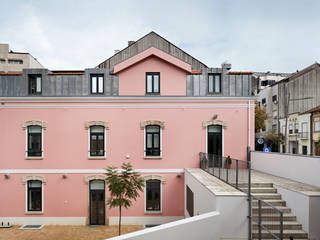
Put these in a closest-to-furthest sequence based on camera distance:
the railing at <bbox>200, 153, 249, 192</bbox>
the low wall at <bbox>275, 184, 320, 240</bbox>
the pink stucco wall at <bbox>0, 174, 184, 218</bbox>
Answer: the low wall at <bbox>275, 184, 320, 240</bbox> < the railing at <bbox>200, 153, 249, 192</bbox> < the pink stucco wall at <bbox>0, 174, 184, 218</bbox>

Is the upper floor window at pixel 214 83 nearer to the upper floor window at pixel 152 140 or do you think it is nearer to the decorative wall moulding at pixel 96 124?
the upper floor window at pixel 152 140

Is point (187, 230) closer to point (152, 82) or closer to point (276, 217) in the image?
point (276, 217)

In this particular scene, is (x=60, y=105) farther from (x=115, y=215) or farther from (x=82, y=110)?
(x=115, y=215)

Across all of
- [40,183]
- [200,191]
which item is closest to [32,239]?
[40,183]

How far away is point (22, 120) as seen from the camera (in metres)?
13.4

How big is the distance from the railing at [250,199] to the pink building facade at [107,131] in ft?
10.4

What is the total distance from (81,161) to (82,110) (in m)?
3.16

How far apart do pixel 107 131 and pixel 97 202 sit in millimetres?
4428

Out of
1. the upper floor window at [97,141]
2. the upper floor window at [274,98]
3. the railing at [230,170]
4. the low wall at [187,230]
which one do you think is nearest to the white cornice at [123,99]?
the upper floor window at [97,141]

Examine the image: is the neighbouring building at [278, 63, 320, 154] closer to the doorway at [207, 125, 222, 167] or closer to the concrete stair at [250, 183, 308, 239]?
the doorway at [207, 125, 222, 167]

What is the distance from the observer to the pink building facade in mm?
13234

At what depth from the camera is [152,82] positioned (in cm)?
1351

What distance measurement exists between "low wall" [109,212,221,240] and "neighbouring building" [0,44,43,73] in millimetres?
43883

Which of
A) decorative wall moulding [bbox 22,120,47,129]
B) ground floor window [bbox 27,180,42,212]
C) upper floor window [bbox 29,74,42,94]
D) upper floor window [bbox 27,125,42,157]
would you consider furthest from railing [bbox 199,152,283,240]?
upper floor window [bbox 29,74,42,94]
